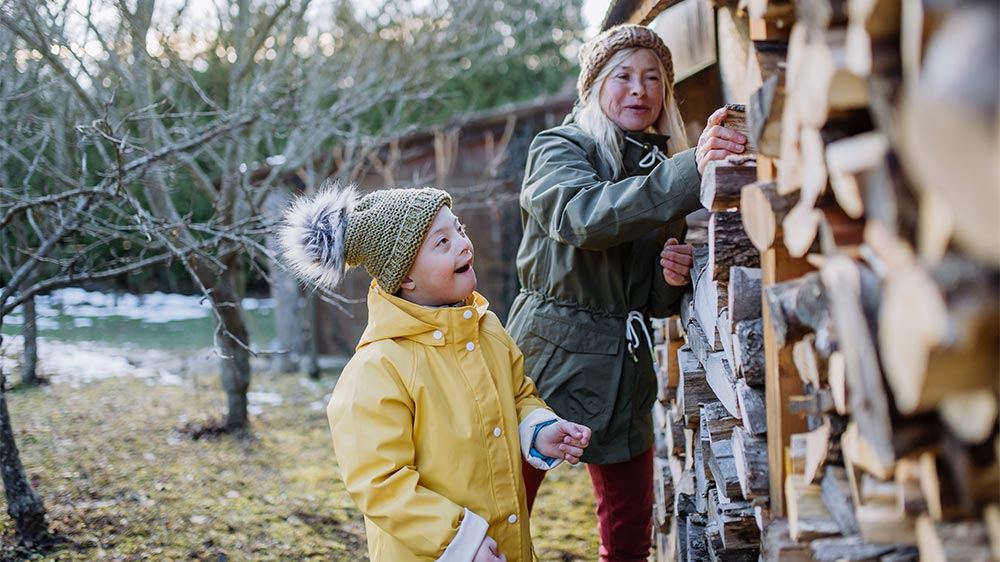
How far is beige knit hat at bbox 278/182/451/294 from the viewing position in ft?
7.32

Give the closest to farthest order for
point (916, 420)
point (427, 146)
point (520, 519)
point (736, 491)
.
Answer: point (916, 420) < point (736, 491) < point (520, 519) < point (427, 146)

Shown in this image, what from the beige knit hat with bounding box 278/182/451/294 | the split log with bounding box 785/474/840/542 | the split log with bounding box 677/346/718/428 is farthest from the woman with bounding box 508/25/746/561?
the split log with bounding box 785/474/840/542

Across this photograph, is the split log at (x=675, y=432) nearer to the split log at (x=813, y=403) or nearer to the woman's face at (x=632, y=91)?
the woman's face at (x=632, y=91)

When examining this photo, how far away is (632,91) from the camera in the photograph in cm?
255

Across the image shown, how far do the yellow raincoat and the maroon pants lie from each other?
504 millimetres

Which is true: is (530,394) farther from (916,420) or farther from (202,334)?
(202,334)

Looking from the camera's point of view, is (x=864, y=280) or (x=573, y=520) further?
(x=573, y=520)

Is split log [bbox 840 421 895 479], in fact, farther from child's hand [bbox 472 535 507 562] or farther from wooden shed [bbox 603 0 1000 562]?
child's hand [bbox 472 535 507 562]

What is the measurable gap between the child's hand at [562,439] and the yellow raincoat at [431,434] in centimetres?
6

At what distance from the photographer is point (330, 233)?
233 cm

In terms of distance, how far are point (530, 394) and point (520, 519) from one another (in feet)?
1.22

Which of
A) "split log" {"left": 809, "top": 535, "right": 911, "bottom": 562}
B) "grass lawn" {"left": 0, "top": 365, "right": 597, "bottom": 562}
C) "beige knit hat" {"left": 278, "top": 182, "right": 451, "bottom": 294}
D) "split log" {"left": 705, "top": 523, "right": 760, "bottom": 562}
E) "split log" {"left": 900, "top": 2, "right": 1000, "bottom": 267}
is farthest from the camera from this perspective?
"grass lawn" {"left": 0, "top": 365, "right": 597, "bottom": 562}

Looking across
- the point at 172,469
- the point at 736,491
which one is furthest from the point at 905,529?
the point at 172,469

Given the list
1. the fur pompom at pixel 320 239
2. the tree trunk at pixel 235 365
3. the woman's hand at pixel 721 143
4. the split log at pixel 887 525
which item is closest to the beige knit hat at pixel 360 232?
the fur pompom at pixel 320 239
